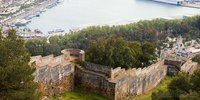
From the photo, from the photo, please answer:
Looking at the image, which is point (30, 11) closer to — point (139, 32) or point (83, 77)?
point (139, 32)

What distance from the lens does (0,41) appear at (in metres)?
10.2

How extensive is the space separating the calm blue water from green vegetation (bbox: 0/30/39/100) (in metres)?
45.9

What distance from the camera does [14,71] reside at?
9930 mm

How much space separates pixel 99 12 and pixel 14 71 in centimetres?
6020

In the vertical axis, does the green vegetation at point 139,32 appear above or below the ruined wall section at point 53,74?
below

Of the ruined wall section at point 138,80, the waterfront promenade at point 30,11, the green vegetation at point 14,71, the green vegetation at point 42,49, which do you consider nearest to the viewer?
the green vegetation at point 14,71

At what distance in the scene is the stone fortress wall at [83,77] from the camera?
557 inches

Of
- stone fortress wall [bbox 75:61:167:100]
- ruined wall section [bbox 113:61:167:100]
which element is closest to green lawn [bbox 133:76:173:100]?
ruined wall section [bbox 113:61:167:100]

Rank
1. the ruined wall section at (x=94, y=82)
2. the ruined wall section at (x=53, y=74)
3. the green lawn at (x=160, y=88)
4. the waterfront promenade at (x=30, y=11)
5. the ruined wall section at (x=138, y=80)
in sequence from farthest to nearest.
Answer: the waterfront promenade at (x=30, y=11) < the green lawn at (x=160, y=88) < the ruined wall section at (x=138, y=80) < the ruined wall section at (x=94, y=82) < the ruined wall section at (x=53, y=74)

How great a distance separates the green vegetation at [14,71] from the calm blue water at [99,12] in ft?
151

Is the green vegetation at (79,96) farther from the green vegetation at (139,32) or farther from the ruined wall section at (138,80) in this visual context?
the green vegetation at (139,32)

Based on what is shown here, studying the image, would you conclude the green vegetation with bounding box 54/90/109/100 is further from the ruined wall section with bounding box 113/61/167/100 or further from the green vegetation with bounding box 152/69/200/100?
the green vegetation with bounding box 152/69/200/100

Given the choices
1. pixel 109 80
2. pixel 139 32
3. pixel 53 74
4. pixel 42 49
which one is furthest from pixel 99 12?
pixel 53 74

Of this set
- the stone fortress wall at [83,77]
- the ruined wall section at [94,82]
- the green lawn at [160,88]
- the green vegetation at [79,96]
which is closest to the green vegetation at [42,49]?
the green lawn at [160,88]
